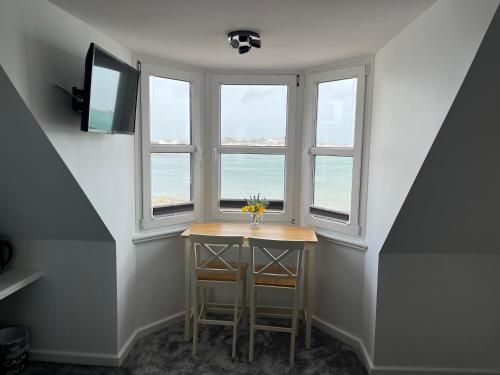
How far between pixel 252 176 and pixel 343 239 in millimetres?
993

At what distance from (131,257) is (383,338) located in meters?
1.90

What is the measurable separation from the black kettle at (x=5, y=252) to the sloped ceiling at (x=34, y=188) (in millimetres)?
57

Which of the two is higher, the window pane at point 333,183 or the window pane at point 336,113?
the window pane at point 336,113

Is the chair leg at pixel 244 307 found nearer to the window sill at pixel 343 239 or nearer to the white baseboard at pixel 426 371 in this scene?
the window sill at pixel 343 239

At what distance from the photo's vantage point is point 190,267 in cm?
286

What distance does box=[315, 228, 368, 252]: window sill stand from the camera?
2789 millimetres

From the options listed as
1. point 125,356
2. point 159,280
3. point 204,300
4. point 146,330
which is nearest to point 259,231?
point 204,300

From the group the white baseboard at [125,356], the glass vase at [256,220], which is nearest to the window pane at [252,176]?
the glass vase at [256,220]

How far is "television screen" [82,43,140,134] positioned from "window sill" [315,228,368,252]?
171cm

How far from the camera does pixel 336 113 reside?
301 centimetres

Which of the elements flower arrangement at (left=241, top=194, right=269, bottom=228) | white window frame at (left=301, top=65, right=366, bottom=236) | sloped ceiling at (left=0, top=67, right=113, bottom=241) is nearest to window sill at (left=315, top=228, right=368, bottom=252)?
white window frame at (left=301, top=65, right=366, bottom=236)

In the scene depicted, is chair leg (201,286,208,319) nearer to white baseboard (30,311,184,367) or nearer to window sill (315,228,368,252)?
white baseboard (30,311,184,367)

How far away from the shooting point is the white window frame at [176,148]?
2871mm

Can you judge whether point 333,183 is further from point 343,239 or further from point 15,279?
point 15,279
